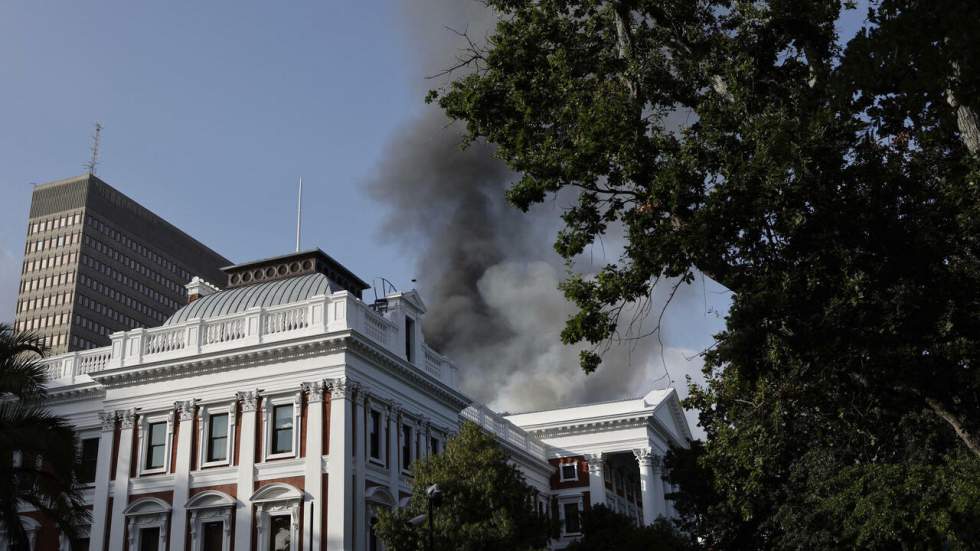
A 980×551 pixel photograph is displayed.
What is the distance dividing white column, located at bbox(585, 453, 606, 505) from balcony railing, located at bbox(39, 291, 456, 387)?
23.9 m

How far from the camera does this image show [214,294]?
42625 mm

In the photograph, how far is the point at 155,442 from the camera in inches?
1484

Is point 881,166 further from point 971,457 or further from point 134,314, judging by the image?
point 134,314

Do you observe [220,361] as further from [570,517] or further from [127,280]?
[127,280]

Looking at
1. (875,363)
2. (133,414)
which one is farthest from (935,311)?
(133,414)

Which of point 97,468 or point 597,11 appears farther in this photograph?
point 97,468

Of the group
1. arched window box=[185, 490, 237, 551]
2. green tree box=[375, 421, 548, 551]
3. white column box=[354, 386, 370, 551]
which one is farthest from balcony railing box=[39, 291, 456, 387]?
green tree box=[375, 421, 548, 551]

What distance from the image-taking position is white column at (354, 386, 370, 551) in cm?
3453

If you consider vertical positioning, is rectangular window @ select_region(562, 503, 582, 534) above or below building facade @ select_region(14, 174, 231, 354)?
below

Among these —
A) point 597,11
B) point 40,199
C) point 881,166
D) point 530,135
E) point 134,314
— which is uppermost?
point 40,199

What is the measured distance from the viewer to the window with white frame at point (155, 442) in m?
37.1

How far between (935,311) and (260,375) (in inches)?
976

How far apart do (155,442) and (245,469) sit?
4.60 m

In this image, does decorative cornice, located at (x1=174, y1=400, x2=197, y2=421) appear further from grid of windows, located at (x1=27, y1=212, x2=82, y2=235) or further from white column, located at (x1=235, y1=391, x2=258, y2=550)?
grid of windows, located at (x1=27, y1=212, x2=82, y2=235)
